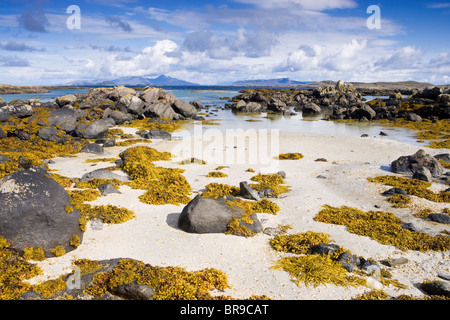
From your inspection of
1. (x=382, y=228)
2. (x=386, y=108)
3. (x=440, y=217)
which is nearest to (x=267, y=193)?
(x=382, y=228)

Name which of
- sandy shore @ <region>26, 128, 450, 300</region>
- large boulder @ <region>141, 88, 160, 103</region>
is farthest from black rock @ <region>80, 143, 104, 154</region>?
large boulder @ <region>141, 88, 160, 103</region>

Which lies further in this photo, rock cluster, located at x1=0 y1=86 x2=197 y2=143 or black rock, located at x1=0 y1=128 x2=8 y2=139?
rock cluster, located at x1=0 y1=86 x2=197 y2=143

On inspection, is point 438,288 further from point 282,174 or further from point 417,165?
point 417,165

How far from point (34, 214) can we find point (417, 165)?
19126 mm

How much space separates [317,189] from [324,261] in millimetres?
6894

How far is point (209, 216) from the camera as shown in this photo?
33.9ft

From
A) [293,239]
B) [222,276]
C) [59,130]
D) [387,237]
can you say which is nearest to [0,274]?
[222,276]

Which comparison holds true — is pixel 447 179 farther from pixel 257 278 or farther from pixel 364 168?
pixel 257 278

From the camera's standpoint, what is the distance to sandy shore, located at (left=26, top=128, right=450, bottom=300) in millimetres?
7652

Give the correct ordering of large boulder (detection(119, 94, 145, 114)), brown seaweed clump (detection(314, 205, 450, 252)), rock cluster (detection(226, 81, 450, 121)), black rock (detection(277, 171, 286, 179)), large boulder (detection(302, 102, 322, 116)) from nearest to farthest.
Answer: brown seaweed clump (detection(314, 205, 450, 252)) < black rock (detection(277, 171, 286, 179)) < large boulder (detection(119, 94, 145, 114)) < rock cluster (detection(226, 81, 450, 121)) < large boulder (detection(302, 102, 322, 116))

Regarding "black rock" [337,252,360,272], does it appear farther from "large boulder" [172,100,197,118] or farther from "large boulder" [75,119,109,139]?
"large boulder" [172,100,197,118]

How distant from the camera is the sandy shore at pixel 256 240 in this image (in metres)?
7.65

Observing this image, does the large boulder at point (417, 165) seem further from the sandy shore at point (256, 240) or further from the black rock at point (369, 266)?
the black rock at point (369, 266)

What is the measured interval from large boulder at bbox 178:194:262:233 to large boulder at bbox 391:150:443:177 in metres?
11.8
